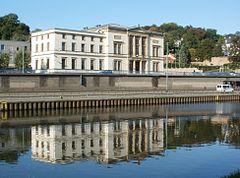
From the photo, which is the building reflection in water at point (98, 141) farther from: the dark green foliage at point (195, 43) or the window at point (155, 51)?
the dark green foliage at point (195, 43)

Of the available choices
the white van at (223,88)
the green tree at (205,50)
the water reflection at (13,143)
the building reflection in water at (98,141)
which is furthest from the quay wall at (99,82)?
the green tree at (205,50)

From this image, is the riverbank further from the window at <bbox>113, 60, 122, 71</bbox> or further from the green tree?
the green tree

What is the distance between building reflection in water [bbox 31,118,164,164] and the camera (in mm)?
27656

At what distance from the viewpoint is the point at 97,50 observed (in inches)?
3607

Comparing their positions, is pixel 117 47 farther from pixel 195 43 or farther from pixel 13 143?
pixel 195 43

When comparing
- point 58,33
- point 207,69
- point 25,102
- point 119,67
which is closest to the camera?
point 25,102

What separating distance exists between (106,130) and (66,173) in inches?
673

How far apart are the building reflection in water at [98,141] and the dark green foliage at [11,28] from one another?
104 meters

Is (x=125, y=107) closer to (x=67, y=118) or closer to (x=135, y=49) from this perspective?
(x=67, y=118)

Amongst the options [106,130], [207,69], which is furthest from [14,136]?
[207,69]

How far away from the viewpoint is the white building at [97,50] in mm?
85500

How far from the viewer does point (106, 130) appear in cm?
3981

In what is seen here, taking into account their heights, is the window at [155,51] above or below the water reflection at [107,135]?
above

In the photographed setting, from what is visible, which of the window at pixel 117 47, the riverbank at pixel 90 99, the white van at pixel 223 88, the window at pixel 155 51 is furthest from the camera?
the window at pixel 155 51
